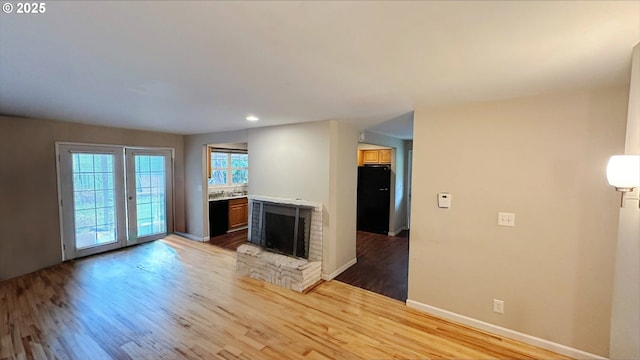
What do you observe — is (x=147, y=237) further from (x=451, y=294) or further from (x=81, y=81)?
(x=451, y=294)

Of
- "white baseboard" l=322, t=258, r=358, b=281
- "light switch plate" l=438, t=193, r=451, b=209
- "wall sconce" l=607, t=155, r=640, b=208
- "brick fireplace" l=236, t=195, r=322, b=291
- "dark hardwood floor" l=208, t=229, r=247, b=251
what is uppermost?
"wall sconce" l=607, t=155, r=640, b=208

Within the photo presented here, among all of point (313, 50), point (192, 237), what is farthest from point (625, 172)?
point (192, 237)

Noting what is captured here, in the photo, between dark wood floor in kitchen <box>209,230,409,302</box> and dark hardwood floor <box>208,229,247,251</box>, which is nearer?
dark wood floor in kitchen <box>209,230,409,302</box>

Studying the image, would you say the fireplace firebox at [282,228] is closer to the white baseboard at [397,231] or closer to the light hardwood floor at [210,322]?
the light hardwood floor at [210,322]

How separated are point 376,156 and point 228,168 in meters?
3.90

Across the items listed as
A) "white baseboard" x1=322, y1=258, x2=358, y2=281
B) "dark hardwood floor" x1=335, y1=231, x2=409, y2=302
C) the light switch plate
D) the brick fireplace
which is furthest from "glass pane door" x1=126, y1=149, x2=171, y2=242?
the light switch plate

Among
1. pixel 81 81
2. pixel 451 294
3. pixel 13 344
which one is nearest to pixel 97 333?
pixel 13 344

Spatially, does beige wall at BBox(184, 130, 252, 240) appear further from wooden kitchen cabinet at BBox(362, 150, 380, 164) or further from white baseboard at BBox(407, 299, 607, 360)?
white baseboard at BBox(407, 299, 607, 360)

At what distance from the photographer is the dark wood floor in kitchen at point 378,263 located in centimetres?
361

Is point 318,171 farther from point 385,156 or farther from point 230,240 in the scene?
point 385,156

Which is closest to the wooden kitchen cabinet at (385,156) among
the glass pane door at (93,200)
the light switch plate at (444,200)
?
the light switch plate at (444,200)

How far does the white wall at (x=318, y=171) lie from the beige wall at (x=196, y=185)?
5.23 ft

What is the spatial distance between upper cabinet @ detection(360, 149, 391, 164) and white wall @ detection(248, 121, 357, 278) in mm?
2514

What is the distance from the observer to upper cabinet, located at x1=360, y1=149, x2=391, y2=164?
6562 millimetres
